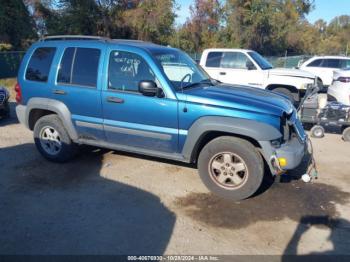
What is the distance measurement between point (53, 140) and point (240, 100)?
10.4ft

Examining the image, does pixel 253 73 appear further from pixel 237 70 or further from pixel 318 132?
pixel 318 132

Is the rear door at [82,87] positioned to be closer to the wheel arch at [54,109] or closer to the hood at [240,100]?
the wheel arch at [54,109]

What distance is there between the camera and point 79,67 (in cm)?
530

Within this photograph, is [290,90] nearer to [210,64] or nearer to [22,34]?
[210,64]

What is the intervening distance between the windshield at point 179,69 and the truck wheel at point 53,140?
1979 mm

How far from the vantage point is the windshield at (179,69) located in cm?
491

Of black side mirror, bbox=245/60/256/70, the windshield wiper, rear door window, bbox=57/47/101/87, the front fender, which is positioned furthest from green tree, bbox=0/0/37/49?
the front fender

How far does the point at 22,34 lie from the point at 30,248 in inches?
902

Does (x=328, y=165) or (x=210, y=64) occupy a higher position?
(x=210, y=64)

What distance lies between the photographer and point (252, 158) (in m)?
4.38

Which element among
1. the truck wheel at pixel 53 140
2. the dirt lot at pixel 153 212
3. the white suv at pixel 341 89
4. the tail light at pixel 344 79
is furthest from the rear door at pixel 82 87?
the tail light at pixel 344 79

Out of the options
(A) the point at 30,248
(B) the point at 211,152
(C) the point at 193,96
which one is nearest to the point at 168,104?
(C) the point at 193,96

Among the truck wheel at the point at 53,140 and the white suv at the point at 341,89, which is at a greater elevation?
the white suv at the point at 341,89

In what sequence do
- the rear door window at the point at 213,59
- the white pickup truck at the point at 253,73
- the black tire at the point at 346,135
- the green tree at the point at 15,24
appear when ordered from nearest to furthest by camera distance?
the black tire at the point at 346,135 → the white pickup truck at the point at 253,73 → the rear door window at the point at 213,59 → the green tree at the point at 15,24
